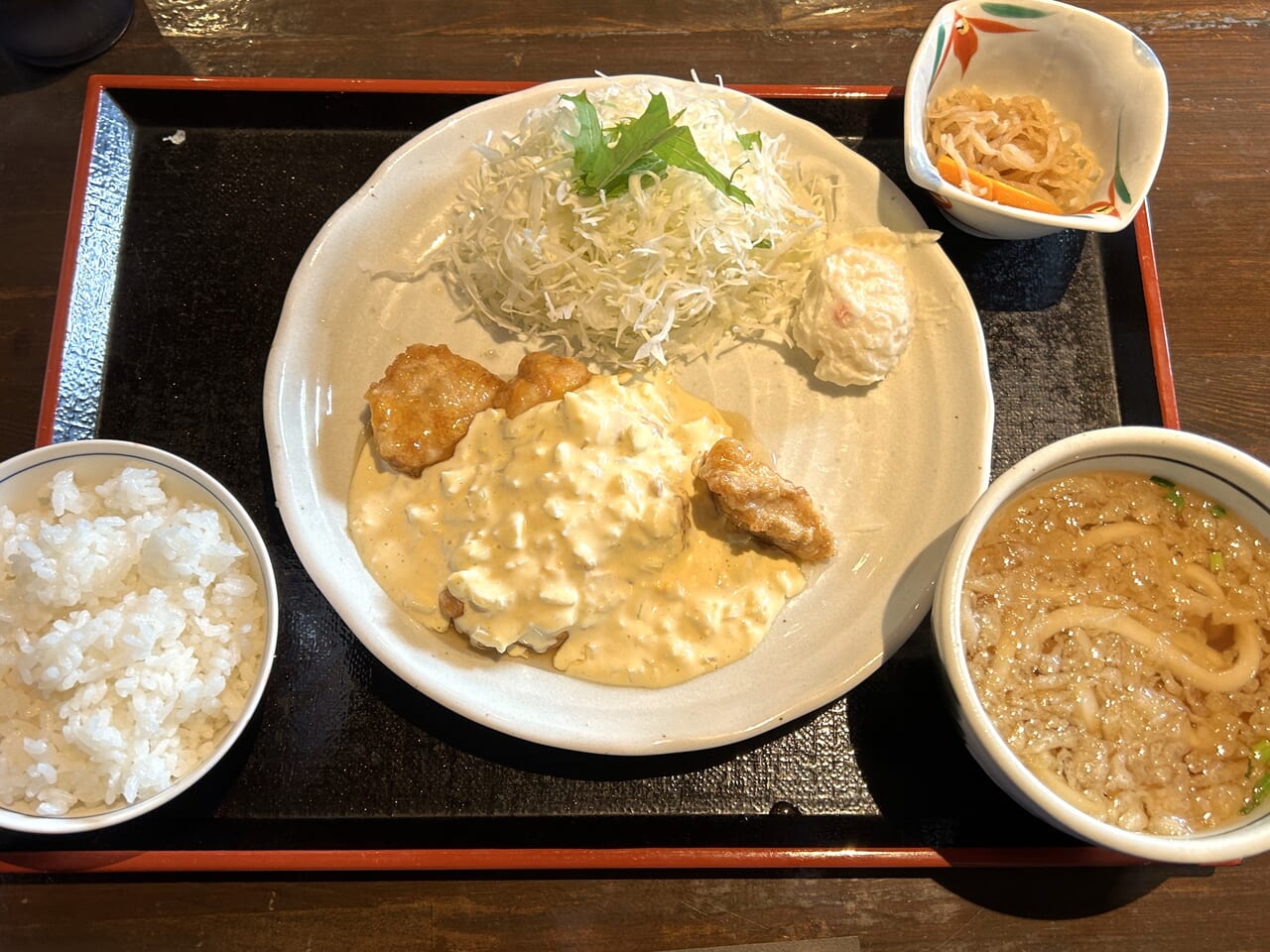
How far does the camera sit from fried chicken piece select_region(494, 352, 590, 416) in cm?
217

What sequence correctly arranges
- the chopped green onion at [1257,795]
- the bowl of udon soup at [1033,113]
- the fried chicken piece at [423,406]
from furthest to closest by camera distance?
the bowl of udon soup at [1033,113] < the fried chicken piece at [423,406] < the chopped green onion at [1257,795]

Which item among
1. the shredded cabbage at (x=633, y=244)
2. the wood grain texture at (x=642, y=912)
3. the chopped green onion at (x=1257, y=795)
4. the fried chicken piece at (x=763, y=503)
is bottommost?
the wood grain texture at (x=642, y=912)

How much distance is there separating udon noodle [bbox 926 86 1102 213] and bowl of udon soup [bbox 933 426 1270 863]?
97 centimetres

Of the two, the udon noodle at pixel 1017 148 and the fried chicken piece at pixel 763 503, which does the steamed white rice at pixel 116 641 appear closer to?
the fried chicken piece at pixel 763 503

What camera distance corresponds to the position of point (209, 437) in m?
2.27

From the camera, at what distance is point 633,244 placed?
2.30 meters

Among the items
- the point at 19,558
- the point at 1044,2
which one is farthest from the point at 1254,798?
the point at 19,558

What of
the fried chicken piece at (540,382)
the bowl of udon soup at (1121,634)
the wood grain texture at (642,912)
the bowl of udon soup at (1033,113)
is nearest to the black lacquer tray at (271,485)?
the wood grain texture at (642,912)

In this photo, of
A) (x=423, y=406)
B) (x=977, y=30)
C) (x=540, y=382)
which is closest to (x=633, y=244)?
(x=540, y=382)

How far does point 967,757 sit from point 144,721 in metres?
1.91

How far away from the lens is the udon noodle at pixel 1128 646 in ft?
5.38

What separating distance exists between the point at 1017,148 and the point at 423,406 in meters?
1.86

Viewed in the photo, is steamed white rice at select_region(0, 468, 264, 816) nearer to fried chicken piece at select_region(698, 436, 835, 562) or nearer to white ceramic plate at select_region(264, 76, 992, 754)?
white ceramic plate at select_region(264, 76, 992, 754)

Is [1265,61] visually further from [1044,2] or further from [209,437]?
[209,437]
